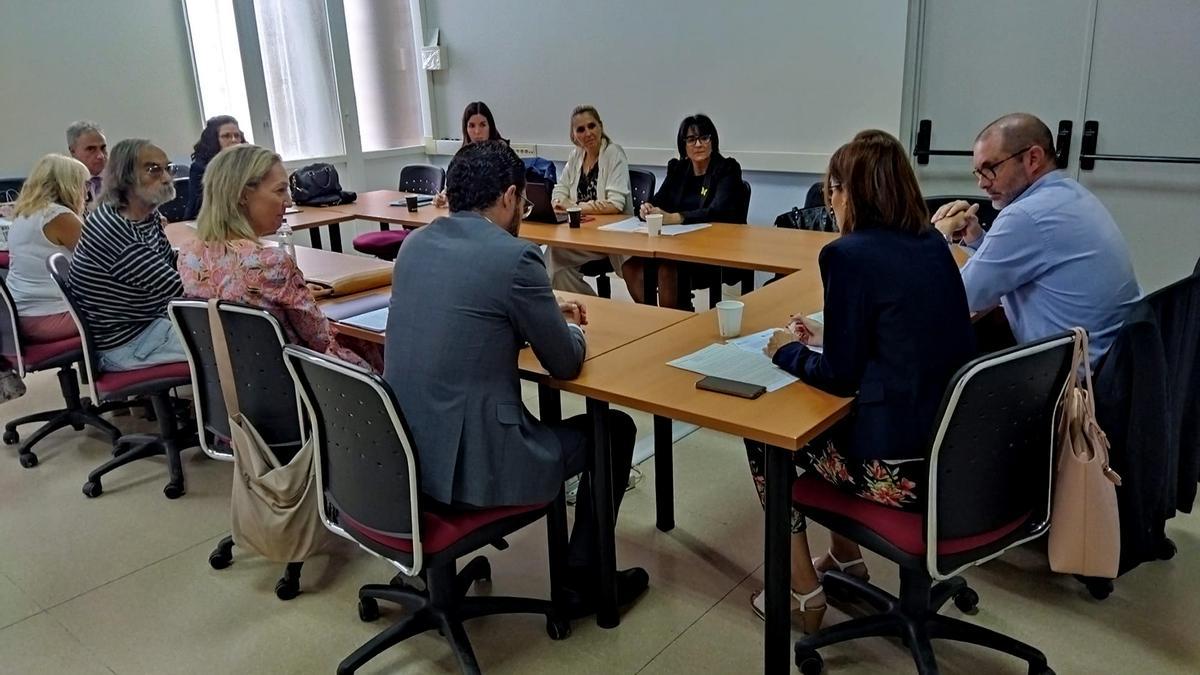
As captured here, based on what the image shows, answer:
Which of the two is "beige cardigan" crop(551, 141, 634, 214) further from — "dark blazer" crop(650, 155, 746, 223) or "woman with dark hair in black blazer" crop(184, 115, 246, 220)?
"woman with dark hair in black blazer" crop(184, 115, 246, 220)

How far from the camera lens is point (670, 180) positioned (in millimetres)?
4484

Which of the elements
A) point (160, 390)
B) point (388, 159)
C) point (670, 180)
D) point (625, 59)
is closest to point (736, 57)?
point (625, 59)

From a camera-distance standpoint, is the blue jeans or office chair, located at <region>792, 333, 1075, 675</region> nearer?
office chair, located at <region>792, 333, 1075, 675</region>

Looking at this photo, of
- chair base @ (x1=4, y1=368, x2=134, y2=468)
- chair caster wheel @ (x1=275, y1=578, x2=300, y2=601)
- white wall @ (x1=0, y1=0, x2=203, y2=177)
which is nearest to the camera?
chair caster wheel @ (x1=275, y1=578, x2=300, y2=601)

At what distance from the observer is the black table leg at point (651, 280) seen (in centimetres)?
390

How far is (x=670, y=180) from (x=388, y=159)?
12.8ft

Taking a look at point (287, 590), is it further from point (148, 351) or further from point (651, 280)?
point (651, 280)

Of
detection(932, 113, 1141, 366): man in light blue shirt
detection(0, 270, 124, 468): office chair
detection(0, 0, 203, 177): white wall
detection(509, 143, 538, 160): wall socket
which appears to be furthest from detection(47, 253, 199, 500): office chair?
detection(509, 143, 538, 160): wall socket

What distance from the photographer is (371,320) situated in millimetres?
2617

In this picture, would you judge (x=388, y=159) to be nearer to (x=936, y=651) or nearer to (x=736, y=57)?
(x=736, y=57)

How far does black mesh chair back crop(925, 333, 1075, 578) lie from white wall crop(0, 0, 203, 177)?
591 centimetres

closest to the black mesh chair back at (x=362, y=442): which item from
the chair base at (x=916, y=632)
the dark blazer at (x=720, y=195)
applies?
the chair base at (x=916, y=632)

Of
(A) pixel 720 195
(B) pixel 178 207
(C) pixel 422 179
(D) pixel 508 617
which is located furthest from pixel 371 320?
(C) pixel 422 179

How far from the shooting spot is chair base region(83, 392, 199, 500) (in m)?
3.21
